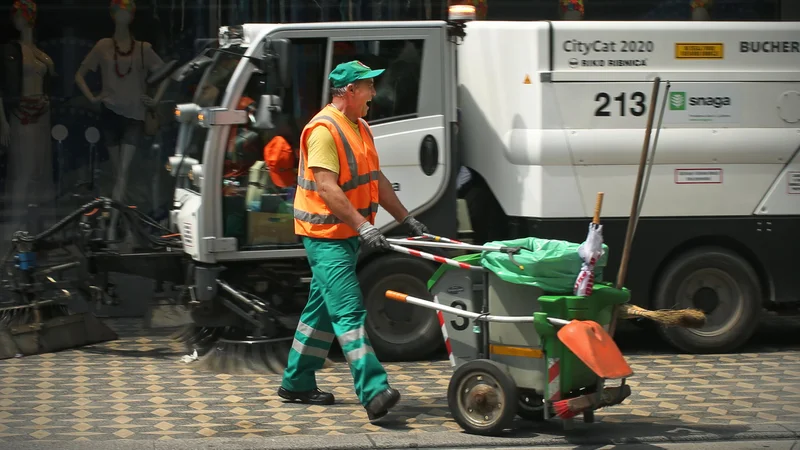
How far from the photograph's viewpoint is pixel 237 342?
7.88 meters

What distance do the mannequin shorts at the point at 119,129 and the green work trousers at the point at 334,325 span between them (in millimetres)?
5214

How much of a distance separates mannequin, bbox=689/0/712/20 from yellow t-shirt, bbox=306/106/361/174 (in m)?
5.85

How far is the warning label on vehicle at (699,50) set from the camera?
8.29 metres

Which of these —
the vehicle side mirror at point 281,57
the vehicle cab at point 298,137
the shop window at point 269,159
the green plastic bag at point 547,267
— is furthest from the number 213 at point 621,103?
the green plastic bag at point 547,267

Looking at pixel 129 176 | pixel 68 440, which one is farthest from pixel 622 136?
pixel 129 176

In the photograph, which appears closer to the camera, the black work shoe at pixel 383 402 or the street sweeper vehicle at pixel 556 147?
the black work shoe at pixel 383 402

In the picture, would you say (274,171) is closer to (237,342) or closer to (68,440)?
(237,342)

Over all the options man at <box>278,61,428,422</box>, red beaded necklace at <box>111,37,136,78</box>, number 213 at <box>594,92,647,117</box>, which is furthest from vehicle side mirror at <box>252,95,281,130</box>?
red beaded necklace at <box>111,37,136,78</box>

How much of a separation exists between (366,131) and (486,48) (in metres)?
1.89

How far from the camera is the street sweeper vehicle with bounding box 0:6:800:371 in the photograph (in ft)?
26.2

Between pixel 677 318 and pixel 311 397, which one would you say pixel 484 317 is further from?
pixel 311 397

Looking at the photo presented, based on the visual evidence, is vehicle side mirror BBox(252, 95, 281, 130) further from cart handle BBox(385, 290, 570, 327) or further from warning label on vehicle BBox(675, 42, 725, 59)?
warning label on vehicle BBox(675, 42, 725, 59)

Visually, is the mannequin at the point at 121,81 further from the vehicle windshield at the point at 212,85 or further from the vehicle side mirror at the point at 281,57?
the vehicle side mirror at the point at 281,57

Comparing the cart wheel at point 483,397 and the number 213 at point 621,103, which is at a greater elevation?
the number 213 at point 621,103
